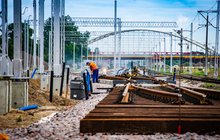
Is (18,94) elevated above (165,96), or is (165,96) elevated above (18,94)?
(165,96)

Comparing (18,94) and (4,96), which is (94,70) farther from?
(4,96)

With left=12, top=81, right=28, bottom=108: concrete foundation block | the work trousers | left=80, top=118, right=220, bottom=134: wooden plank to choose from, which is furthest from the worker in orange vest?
left=80, top=118, right=220, bottom=134: wooden plank

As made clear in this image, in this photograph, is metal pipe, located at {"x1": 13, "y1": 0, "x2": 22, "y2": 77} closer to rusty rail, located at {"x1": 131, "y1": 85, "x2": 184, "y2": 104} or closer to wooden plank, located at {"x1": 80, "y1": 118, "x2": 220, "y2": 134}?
rusty rail, located at {"x1": 131, "y1": 85, "x2": 184, "y2": 104}

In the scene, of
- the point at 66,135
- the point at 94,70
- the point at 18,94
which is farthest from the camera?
the point at 94,70

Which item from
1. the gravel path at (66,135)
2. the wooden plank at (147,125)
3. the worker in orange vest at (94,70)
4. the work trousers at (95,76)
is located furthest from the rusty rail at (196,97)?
the work trousers at (95,76)

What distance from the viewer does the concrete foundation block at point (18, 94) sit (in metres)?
13.2

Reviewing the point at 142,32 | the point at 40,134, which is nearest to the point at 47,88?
the point at 40,134

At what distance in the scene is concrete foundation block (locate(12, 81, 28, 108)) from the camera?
13203 millimetres

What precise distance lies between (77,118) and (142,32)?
61.6 metres

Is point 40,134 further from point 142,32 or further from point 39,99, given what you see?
point 142,32

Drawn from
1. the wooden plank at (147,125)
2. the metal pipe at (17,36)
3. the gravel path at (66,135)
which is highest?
the metal pipe at (17,36)

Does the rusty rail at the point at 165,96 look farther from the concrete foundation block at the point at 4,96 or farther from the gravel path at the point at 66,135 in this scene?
the concrete foundation block at the point at 4,96

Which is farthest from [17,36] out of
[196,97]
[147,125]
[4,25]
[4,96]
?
[147,125]

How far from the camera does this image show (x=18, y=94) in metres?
13.2
